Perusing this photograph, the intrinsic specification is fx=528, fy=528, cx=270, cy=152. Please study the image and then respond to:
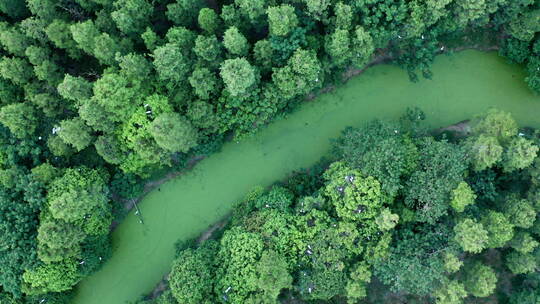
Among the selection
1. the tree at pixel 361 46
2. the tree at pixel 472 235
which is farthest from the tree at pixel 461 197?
the tree at pixel 361 46

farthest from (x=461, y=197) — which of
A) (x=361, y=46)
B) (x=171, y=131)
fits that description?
(x=171, y=131)

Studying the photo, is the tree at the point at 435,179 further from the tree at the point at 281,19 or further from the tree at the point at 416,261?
the tree at the point at 281,19

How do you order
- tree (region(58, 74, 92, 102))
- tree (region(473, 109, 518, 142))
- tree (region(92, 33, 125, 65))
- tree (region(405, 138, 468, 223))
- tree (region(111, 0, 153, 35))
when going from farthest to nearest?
tree (region(111, 0, 153, 35))
tree (region(92, 33, 125, 65))
tree (region(58, 74, 92, 102))
tree (region(473, 109, 518, 142))
tree (region(405, 138, 468, 223))

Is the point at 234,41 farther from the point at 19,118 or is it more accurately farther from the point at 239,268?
the point at 19,118

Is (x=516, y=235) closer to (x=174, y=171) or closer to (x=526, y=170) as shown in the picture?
(x=526, y=170)

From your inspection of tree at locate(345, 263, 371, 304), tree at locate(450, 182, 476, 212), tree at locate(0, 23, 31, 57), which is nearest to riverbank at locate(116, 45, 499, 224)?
tree at locate(450, 182, 476, 212)

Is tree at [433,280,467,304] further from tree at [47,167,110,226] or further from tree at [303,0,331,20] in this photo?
tree at [47,167,110,226]
